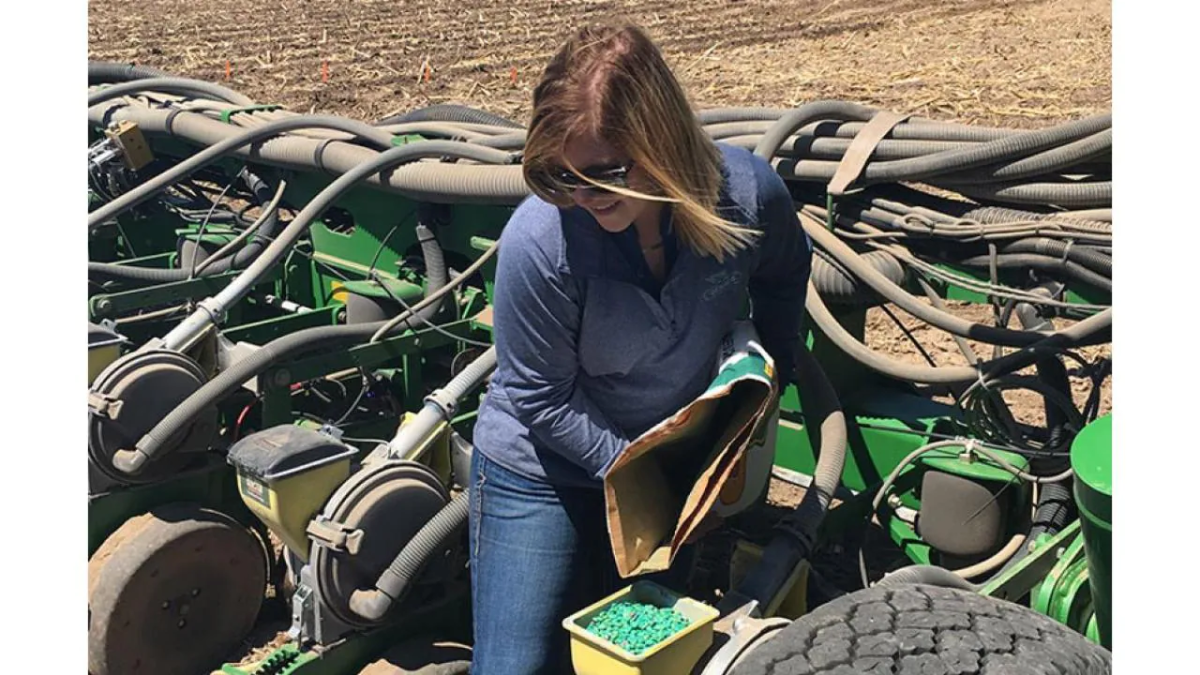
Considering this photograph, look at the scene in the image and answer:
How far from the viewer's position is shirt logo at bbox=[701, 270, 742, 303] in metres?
2.69

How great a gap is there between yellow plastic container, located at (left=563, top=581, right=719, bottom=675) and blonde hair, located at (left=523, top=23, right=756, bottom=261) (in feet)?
2.31

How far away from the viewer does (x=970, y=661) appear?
6.59 feet

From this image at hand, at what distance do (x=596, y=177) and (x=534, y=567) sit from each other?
92 cm

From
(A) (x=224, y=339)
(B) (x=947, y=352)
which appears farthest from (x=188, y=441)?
(B) (x=947, y=352)

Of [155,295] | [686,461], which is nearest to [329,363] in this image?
[155,295]

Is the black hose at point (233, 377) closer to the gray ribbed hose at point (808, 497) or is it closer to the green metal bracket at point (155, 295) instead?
the green metal bracket at point (155, 295)

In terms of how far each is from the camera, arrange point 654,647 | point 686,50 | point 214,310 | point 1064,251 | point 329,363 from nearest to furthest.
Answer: point 654,647 < point 1064,251 < point 329,363 < point 214,310 < point 686,50

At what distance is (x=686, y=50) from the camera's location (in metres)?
14.8

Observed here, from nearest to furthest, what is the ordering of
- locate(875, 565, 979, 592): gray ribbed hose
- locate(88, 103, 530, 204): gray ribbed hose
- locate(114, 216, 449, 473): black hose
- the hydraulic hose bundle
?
locate(875, 565, 979, 592): gray ribbed hose < the hydraulic hose bundle < locate(114, 216, 449, 473): black hose < locate(88, 103, 530, 204): gray ribbed hose

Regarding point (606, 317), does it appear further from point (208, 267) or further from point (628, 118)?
point (208, 267)

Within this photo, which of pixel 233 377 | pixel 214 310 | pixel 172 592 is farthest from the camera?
pixel 214 310

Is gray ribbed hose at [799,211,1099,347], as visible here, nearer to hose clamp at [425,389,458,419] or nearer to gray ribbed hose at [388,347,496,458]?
gray ribbed hose at [388,347,496,458]

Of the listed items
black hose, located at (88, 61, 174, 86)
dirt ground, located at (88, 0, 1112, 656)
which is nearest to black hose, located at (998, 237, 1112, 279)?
black hose, located at (88, 61, 174, 86)

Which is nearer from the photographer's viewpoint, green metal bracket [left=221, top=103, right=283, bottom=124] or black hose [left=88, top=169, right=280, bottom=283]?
black hose [left=88, top=169, right=280, bottom=283]
